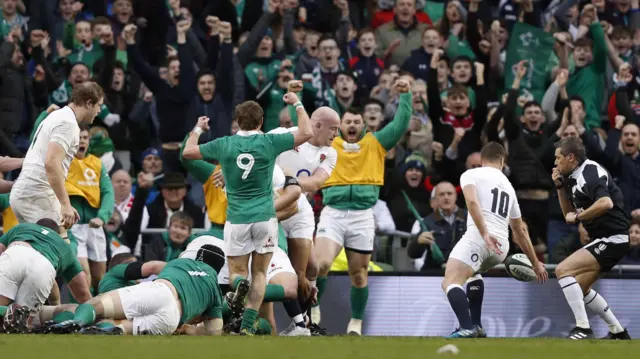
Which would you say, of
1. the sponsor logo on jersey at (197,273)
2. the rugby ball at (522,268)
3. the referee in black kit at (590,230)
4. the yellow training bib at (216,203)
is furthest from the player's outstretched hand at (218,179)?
the referee in black kit at (590,230)

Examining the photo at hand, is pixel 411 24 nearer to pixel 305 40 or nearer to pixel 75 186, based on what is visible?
pixel 305 40

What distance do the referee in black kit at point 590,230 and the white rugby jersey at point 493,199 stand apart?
1.01 metres

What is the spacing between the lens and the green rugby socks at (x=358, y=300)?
1453cm

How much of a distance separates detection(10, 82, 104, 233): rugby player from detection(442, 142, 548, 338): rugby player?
352 cm

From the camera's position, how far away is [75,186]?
1480cm

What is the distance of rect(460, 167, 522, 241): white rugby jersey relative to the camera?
41.5 ft

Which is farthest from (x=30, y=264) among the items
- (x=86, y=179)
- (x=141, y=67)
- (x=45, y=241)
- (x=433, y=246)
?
(x=141, y=67)

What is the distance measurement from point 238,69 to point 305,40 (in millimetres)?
1470

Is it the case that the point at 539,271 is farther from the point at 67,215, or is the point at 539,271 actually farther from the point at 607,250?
the point at 67,215

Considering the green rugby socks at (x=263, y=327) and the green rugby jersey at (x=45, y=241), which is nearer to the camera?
the green rugby jersey at (x=45, y=241)

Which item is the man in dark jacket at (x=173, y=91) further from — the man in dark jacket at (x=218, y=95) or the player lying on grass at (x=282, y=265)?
the player lying on grass at (x=282, y=265)

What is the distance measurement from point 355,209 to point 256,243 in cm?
278

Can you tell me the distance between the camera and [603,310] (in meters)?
13.5

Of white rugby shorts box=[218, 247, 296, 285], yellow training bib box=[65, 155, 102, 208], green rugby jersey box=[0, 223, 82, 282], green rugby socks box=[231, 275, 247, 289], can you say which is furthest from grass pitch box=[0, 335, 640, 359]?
yellow training bib box=[65, 155, 102, 208]
